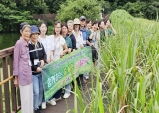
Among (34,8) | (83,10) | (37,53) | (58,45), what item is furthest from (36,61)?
(34,8)

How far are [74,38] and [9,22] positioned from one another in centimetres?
2272

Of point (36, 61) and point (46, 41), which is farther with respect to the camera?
point (46, 41)

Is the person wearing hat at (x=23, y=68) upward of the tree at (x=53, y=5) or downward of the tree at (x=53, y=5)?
downward

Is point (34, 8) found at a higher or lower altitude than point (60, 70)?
higher

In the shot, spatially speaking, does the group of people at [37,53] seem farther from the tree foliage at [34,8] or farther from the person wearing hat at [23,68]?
Answer: the tree foliage at [34,8]

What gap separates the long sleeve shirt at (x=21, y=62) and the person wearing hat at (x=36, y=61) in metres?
0.20

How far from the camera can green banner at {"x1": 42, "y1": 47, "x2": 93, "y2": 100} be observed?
3111 mm

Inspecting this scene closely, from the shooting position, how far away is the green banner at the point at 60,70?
311 centimetres

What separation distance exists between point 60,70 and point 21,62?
0.91m

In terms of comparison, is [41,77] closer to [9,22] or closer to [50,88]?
[50,88]

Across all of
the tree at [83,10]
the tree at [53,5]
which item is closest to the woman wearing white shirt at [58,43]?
the tree at [83,10]

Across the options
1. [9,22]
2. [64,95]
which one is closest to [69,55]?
[64,95]

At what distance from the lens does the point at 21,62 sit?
261cm

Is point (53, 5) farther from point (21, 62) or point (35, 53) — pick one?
point (21, 62)
